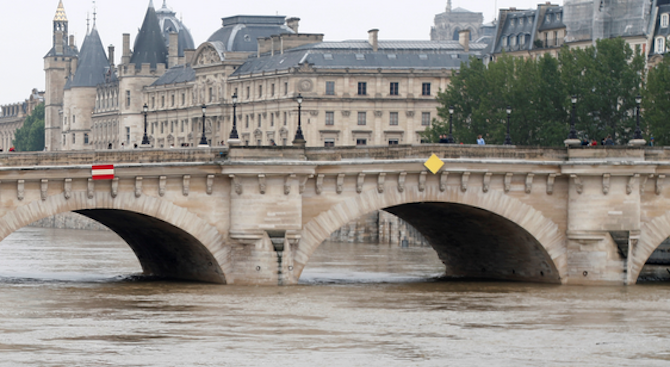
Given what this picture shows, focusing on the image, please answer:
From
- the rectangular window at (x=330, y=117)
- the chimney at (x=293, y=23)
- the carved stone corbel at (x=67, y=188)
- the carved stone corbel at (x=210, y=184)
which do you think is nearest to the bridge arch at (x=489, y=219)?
the carved stone corbel at (x=210, y=184)

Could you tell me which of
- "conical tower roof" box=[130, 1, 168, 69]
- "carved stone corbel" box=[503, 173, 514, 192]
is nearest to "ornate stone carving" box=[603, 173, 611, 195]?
"carved stone corbel" box=[503, 173, 514, 192]

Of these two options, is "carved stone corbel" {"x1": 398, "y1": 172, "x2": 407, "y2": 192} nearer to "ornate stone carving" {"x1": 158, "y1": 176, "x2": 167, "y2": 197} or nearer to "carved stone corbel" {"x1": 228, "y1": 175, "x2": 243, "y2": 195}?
"carved stone corbel" {"x1": 228, "y1": 175, "x2": 243, "y2": 195}

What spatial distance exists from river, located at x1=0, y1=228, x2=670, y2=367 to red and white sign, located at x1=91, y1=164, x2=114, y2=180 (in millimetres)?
4018

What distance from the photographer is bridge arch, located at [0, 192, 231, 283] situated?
4778cm

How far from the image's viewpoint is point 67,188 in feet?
157

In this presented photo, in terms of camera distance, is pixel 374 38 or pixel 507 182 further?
pixel 374 38

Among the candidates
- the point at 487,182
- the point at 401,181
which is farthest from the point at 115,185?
the point at 487,182

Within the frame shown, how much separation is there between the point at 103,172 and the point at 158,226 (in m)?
4.69

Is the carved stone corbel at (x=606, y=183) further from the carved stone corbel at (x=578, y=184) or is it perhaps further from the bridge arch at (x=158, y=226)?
the bridge arch at (x=158, y=226)

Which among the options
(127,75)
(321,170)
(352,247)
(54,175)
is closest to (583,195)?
(321,170)

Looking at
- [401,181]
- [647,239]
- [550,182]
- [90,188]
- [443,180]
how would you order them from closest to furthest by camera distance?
[90,188] < [401,181] < [443,180] < [550,182] < [647,239]

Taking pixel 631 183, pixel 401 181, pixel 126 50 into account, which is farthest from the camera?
pixel 126 50

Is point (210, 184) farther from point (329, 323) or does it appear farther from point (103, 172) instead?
point (329, 323)

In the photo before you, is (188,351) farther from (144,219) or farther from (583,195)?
(583,195)
